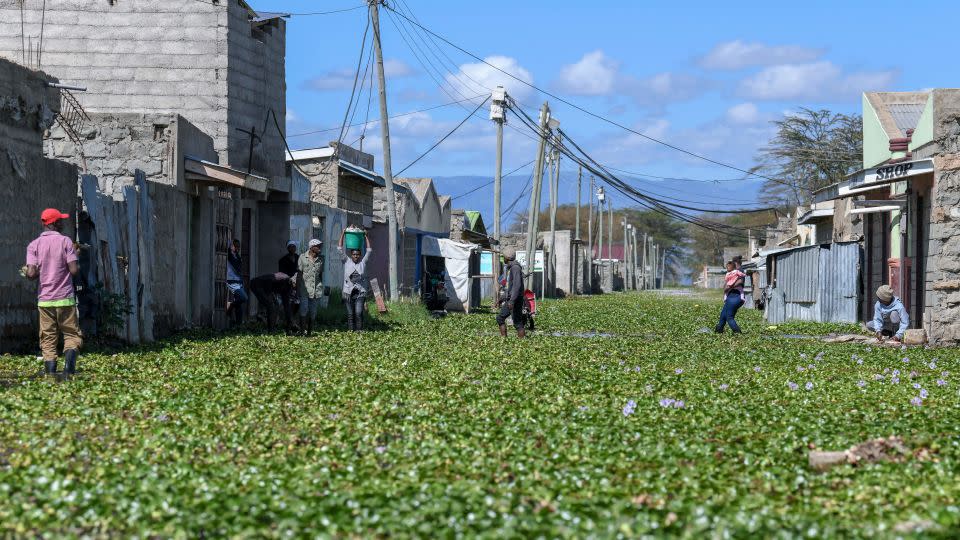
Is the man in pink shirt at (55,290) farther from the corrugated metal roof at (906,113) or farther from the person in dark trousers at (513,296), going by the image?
the corrugated metal roof at (906,113)

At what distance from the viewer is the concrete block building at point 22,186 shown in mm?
15039

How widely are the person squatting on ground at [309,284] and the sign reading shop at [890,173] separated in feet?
33.0

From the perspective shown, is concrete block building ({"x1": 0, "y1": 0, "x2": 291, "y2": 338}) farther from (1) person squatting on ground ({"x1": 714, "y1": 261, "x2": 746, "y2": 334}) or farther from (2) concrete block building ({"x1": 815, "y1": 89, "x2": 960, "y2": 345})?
(2) concrete block building ({"x1": 815, "y1": 89, "x2": 960, "y2": 345})

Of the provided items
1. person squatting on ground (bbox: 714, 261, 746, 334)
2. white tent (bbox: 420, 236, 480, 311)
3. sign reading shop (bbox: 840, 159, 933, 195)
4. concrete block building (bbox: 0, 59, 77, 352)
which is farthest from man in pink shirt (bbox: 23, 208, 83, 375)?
white tent (bbox: 420, 236, 480, 311)

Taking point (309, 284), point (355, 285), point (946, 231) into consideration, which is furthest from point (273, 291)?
point (946, 231)

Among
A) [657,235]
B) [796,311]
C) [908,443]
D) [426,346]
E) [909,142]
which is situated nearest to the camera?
[908,443]

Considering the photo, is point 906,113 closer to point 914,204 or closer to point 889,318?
point 914,204

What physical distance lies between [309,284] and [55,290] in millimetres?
8485

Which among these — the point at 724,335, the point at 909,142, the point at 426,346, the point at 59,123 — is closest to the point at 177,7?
the point at 59,123

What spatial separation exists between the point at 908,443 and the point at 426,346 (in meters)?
10.9

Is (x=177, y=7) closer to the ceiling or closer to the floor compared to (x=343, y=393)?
closer to the ceiling

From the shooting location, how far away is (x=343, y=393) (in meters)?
12.1

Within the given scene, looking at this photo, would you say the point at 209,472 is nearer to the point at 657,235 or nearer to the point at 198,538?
the point at 198,538

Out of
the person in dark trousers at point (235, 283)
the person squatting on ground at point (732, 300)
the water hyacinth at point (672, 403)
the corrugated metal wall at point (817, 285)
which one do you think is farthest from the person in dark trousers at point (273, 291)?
the corrugated metal wall at point (817, 285)
